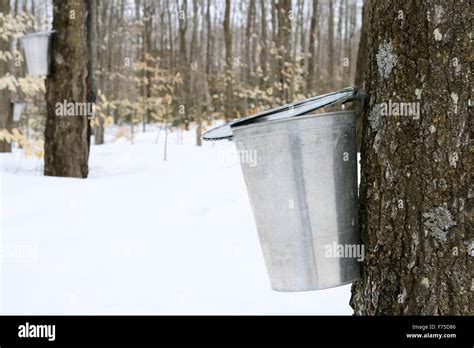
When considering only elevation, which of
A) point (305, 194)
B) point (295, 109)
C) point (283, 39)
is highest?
point (283, 39)

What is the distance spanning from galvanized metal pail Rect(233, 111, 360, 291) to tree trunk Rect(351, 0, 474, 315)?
7 centimetres

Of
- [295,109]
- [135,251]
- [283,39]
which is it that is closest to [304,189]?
[295,109]

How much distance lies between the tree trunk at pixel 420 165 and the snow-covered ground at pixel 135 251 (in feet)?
2.74

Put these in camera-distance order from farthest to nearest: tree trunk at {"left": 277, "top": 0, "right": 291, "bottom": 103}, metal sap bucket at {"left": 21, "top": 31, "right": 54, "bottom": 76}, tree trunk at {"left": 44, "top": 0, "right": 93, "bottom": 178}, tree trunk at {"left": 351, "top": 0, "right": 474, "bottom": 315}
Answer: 1. tree trunk at {"left": 277, "top": 0, "right": 291, "bottom": 103}
2. tree trunk at {"left": 44, "top": 0, "right": 93, "bottom": 178}
3. metal sap bucket at {"left": 21, "top": 31, "right": 54, "bottom": 76}
4. tree trunk at {"left": 351, "top": 0, "right": 474, "bottom": 315}

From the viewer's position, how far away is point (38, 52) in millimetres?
5215

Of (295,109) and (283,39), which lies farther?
(283,39)

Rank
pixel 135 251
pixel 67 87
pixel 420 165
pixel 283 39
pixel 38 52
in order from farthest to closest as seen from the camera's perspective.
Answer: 1. pixel 283 39
2. pixel 67 87
3. pixel 38 52
4. pixel 135 251
5. pixel 420 165

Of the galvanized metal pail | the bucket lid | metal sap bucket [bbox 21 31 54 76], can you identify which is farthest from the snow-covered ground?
metal sap bucket [bbox 21 31 54 76]

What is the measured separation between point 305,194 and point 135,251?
1818mm

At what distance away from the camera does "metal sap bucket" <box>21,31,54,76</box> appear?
5215 mm

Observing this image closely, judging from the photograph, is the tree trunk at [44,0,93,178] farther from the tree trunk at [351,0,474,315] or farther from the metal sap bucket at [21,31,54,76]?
the tree trunk at [351,0,474,315]

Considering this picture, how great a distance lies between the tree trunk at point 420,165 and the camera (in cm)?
142

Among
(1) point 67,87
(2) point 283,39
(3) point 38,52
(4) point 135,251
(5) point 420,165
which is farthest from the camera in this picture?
(2) point 283,39

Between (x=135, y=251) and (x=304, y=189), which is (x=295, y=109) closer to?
(x=304, y=189)
